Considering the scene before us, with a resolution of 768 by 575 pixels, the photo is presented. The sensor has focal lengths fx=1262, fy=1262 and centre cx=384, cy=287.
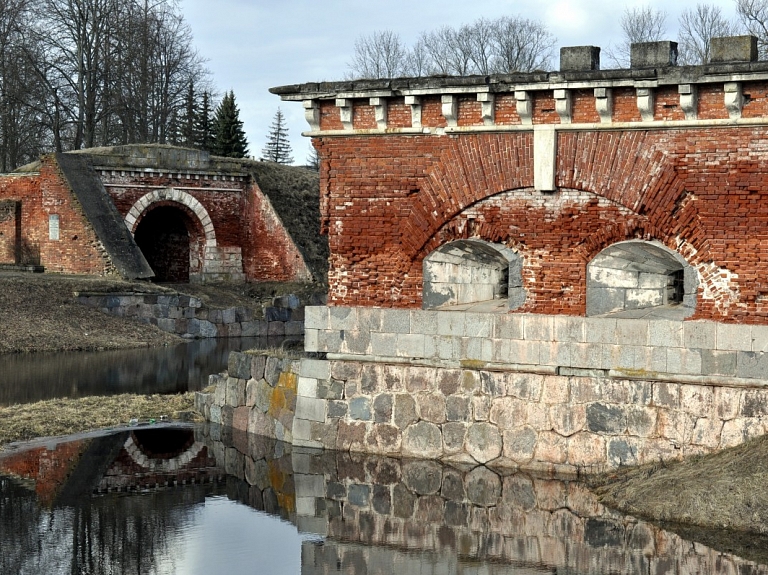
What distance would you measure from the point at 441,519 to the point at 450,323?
2706 millimetres

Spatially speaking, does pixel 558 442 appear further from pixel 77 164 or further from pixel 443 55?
pixel 443 55

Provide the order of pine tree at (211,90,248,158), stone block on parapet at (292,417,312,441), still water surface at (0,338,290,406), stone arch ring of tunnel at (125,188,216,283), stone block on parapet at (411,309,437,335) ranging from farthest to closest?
pine tree at (211,90,248,158), stone arch ring of tunnel at (125,188,216,283), still water surface at (0,338,290,406), stone block on parapet at (292,417,312,441), stone block on parapet at (411,309,437,335)

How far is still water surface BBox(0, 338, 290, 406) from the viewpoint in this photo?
65.6 feet

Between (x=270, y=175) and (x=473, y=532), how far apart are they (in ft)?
90.9

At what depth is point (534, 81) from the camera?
1353 cm

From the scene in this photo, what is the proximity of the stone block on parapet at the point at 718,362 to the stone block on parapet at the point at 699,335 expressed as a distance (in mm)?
71

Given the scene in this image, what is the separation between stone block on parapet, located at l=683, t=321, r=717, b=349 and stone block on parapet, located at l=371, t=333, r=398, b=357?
131 inches

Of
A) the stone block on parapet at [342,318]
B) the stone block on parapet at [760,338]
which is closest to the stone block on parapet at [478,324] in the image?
the stone block on parapet at [342,318]

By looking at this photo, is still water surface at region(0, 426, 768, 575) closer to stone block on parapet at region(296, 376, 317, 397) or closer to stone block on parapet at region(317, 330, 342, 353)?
stone block on parapet at region(296, 376, 317, 397)

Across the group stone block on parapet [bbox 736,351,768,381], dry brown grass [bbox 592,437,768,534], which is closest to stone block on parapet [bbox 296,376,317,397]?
dry brown grass [bbox 592,437,768,534]

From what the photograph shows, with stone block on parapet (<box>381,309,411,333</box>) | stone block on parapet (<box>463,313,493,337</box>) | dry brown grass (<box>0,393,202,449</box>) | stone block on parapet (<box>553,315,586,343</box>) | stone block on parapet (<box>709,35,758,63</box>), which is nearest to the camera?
stone block on parapet (<box>709,35,758,63</box>)

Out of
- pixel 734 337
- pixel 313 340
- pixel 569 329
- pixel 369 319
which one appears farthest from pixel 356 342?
pixel 734 337

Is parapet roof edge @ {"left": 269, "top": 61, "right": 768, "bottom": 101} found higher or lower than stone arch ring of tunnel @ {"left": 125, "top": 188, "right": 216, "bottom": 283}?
higher

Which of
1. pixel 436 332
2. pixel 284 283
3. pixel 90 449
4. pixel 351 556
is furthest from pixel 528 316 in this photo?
pixel 284 283
